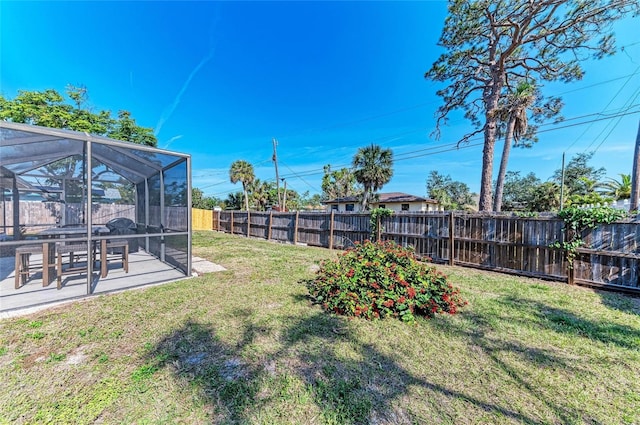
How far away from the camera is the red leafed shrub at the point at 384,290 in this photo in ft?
10.3

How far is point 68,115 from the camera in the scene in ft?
33.1

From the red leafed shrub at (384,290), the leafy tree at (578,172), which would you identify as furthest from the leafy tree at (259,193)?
the leafy tree at (578,172)

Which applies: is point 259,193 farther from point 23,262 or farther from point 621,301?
point 621,301

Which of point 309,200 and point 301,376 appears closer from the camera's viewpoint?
point 301,376

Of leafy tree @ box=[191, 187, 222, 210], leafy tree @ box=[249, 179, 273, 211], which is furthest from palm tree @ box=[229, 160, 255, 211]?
leafy tree @ box=[191, 187, 222, 210]

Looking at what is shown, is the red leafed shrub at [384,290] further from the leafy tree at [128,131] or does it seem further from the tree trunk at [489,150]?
the leafy tree at [128,131]

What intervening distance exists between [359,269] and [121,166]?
20.5ft

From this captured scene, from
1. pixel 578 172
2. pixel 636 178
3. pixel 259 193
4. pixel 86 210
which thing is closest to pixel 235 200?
pixel 259 193

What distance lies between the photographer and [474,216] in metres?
6.23

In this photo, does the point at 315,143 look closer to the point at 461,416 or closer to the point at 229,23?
the point at 229,23

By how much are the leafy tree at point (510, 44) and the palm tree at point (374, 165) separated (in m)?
8.26

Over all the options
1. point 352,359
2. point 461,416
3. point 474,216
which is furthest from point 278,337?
point 474,216

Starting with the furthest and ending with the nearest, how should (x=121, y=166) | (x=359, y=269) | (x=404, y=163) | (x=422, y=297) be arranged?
(x=404, y=163), (x=121, y=166), (x=359, y=269), (x=422, y=297)

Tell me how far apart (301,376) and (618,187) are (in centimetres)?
2627
